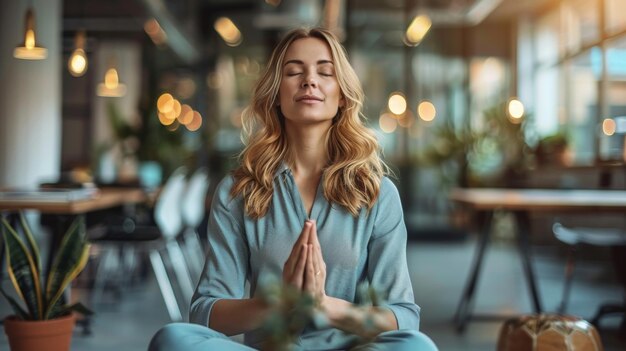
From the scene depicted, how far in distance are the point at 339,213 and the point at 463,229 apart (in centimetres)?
832

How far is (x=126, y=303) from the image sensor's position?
16.8 ft

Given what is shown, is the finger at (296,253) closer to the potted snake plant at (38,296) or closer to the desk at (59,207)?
the potted snake plant at (38,296)

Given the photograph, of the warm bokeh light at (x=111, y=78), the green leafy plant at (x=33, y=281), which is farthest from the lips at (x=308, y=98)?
the warm bokeh light at (x=111, y=78)

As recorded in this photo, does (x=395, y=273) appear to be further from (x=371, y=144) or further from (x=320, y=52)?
(x=320, y=52)

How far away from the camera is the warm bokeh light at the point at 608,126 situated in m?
7.11

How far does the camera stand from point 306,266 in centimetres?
151

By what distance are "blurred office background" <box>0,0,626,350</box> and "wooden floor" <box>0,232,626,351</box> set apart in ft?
0.25

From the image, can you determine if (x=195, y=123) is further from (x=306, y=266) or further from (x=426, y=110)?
(x=306, y=266)

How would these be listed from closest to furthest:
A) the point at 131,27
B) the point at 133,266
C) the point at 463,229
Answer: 1. the point at 133,266
2. the point at 463,229
3. the point at 131,27

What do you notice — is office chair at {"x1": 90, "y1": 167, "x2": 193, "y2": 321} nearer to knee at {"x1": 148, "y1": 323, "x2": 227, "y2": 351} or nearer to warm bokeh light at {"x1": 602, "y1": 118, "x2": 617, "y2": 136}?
knee at {"x1": 148, "y1": 323, "x2": 227, "y2": 351}

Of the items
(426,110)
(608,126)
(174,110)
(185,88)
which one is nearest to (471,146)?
(426,110)

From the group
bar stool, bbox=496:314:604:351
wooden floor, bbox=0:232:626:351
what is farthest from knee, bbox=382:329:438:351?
wooden floor, bbox=0:232:626:351

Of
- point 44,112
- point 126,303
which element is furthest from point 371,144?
point 44,112

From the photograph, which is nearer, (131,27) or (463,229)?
(463,229)
